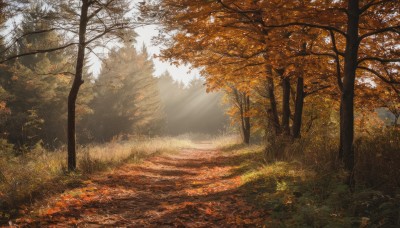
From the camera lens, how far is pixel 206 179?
8727 mm

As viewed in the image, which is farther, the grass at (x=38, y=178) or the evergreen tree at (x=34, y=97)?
the evergreen tree at (x=34, y=97)

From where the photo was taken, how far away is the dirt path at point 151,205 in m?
4.64

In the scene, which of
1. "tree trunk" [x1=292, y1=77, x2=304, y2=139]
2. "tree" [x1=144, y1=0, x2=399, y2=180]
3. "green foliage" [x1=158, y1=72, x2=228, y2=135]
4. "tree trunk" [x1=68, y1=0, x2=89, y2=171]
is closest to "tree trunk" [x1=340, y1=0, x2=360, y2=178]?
"tree" [x1=144, y1=0, x2=399, y2=180]

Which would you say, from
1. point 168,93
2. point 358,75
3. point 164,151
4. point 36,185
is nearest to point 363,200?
point 36,185

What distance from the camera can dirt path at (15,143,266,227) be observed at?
4.64m

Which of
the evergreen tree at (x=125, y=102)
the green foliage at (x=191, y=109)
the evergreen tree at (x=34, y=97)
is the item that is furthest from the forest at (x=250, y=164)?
the green foliage at (x=191, y=109)

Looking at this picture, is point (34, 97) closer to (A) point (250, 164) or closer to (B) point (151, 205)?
(A) point (250, 164)

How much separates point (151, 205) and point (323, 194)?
3109 millimetres

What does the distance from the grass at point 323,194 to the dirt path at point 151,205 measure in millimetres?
391

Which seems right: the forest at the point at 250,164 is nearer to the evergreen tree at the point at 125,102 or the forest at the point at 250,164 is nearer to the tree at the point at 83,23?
the tree at the point at 83,23

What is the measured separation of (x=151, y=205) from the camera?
5867 mm

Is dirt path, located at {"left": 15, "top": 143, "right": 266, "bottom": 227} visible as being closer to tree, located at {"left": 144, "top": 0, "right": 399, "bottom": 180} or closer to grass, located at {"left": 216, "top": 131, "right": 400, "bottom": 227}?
grass, located at {"left": 216, "top": 131, "right": 400, "bottom": 227}

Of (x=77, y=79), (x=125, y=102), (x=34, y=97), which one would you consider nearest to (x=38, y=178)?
(x=77, y=79)

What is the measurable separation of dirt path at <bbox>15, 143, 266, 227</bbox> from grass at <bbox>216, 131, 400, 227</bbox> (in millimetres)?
391
